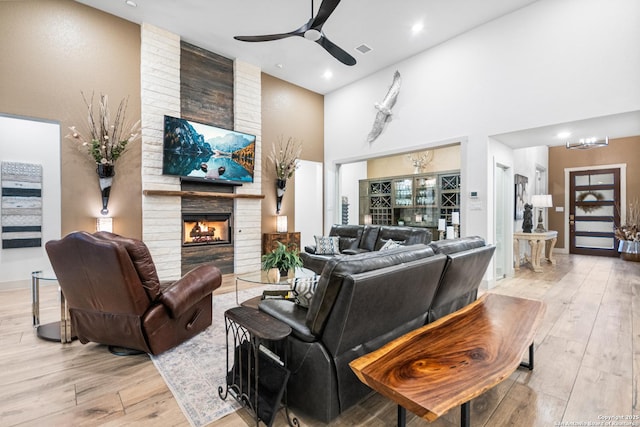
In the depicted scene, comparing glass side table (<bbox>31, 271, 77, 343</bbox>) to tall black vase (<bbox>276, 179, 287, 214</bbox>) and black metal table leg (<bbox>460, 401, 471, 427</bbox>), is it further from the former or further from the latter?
tall black vase (<bbox>276, 179, 287, 214</bbox>)

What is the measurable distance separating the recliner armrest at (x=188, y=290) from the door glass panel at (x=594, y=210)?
32.4ft

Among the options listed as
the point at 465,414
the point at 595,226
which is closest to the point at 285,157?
the point at 465,414

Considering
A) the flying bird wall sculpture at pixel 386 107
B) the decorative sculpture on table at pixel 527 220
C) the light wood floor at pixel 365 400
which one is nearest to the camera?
the light wood floor at pixel 365 400

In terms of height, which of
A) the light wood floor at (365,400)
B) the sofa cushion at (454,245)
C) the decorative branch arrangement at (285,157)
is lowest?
the light wood floor at (365,400)

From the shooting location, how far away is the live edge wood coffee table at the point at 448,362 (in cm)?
113

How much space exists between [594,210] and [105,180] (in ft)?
36.7

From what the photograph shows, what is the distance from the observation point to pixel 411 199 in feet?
25.6

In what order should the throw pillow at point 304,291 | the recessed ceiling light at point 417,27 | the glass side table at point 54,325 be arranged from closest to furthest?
the throw pillow at point 304,291 → the glass side table at point 54,325 → the recessed ceiling light at point 417,27

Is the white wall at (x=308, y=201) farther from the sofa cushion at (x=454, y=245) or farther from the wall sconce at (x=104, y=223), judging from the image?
the sofa cushion at (x=454, y=245)

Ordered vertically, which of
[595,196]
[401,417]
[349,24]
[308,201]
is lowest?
[401,417]

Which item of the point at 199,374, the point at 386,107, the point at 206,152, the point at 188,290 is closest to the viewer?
the point at 199,374

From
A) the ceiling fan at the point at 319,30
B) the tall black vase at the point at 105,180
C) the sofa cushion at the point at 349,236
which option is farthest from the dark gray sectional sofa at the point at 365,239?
the tall black vase at the point at 105,180

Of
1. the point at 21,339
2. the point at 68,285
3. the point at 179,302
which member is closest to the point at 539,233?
the point at 179,302

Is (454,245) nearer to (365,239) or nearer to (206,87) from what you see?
(365,239)
